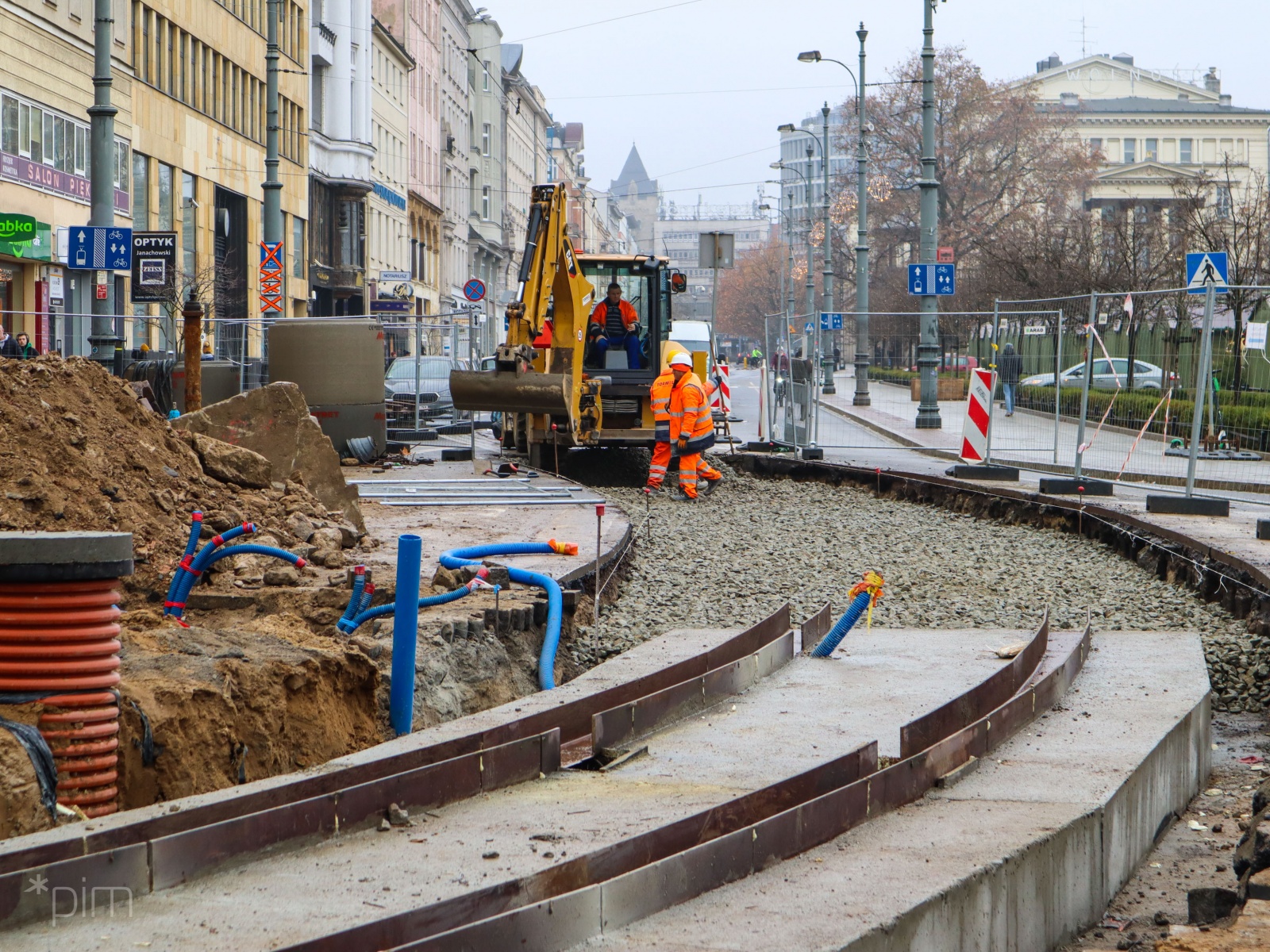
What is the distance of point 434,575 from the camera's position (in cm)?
837

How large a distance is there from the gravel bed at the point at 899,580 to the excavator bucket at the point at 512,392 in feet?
4.60

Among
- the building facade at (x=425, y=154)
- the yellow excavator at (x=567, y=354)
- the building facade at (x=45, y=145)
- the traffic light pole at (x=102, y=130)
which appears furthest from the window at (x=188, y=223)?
the building facade at (x=425, y=154)

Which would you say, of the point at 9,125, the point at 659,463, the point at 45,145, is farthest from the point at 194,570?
the point at 45,145

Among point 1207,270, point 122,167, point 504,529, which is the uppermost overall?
point 122,167

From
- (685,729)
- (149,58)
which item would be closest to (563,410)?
(685,729)

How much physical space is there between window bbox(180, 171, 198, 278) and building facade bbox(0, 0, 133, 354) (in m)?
4.76

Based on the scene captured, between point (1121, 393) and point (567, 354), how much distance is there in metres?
6.76

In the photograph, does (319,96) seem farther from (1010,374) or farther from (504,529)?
(504,529)

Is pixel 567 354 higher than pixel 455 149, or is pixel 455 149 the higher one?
pixel 455 149

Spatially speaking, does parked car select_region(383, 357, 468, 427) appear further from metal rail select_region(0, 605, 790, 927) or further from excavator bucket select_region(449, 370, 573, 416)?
metal rail select_region(0, 605, 790, 927)

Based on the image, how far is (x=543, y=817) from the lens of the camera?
16.1 feet

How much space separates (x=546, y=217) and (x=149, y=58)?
78.0 ft

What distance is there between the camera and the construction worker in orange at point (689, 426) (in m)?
17.0

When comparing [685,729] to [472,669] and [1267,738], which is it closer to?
[472,669]
